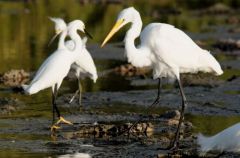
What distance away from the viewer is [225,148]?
10.2 metres

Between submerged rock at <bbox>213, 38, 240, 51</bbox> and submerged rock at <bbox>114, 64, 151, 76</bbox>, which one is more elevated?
submerged rock at <bbox>213, 38, 240, 51</bbox>

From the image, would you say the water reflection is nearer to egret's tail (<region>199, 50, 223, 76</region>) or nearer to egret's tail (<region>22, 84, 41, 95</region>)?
egret's tail (<region>22, 84, 41, 95</region>)

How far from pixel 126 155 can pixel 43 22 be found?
76.9ft

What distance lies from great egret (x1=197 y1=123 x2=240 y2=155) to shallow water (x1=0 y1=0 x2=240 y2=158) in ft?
4.18

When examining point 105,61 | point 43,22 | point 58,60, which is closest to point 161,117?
point 58,60

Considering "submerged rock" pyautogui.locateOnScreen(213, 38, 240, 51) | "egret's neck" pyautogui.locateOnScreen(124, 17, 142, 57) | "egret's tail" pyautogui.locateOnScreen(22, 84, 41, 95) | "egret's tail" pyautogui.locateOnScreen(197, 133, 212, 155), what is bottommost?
"egret's tail" pyautogui.locateOnScreen(197, 133, 212, 155)

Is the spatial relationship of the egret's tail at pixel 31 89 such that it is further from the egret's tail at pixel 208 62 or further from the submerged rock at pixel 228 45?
the submerged rock at pixel 228 45

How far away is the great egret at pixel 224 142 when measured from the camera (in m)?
10.1

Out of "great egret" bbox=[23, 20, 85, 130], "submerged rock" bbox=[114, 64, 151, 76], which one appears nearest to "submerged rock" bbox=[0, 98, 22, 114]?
"great egret" bbox=[23, 20, 85, 130]

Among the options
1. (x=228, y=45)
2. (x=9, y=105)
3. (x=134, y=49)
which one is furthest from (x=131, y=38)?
(x=228, y=45)

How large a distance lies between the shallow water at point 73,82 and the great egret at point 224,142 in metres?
1.27

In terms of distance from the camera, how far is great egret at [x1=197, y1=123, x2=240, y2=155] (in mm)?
10133

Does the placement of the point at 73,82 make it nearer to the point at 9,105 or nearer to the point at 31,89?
the point at 9,105

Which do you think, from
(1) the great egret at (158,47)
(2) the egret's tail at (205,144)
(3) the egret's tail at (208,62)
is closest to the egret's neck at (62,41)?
(1) the great egret at (158,47)
